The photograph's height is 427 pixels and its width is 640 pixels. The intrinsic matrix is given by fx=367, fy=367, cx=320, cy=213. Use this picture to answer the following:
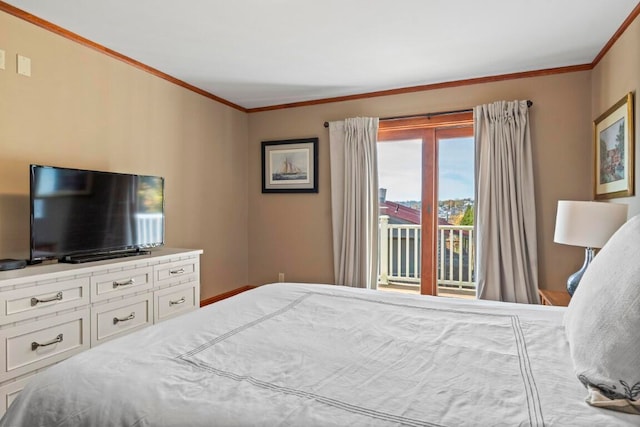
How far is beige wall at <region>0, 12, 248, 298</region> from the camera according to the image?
7.97 feet

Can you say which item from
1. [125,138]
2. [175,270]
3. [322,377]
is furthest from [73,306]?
[322,377]

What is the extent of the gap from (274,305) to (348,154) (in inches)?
106

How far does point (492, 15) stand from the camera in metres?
2.49

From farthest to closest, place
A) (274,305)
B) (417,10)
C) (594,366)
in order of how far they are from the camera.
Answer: (417,10) < (274,305) < (594,366)

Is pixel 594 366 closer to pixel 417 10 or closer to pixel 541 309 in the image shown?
pixel 541 309

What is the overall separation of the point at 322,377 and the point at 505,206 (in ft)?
10.2

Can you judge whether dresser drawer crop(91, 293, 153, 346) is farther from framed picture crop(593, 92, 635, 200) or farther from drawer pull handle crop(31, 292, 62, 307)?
framed picture crop(593, 92, 635, 200)

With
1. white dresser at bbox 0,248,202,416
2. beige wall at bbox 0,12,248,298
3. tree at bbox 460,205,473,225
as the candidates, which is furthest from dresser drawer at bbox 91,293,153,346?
tree at bbox 460,205,473,225

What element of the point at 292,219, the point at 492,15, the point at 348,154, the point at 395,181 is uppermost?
the point at 492,15

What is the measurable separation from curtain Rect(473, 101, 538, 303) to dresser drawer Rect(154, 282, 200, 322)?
2702 mm

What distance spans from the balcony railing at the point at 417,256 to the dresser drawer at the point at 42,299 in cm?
302

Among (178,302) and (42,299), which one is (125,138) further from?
(42,299)

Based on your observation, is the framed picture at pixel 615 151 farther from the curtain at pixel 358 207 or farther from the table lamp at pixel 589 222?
the curtain at pixel 358 207

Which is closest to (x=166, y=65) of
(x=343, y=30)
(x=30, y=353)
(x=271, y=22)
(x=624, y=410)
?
(x=271, y=22)
